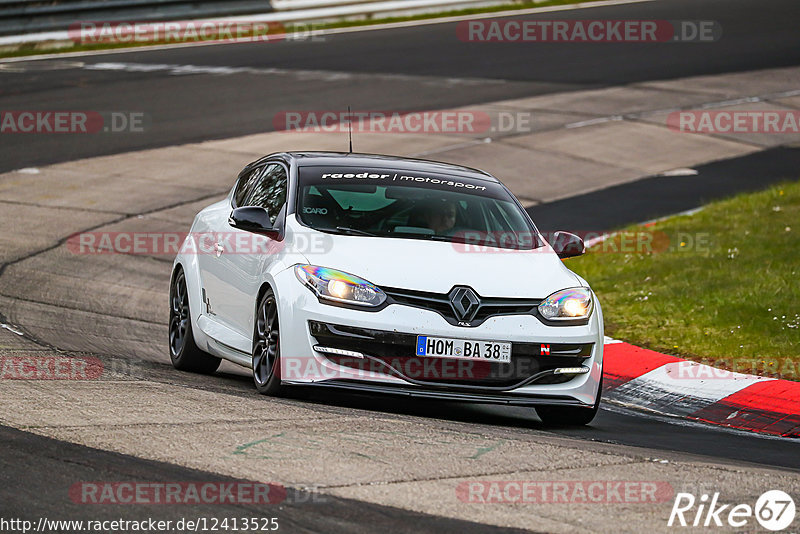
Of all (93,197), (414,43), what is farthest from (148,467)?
(414,43)

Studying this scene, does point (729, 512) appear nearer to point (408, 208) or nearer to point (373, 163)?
point (408, 208)

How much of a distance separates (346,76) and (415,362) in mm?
18262

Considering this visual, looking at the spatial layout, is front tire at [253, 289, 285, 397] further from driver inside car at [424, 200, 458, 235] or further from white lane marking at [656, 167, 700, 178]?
white lane marking at [656, 167, 700, 178]

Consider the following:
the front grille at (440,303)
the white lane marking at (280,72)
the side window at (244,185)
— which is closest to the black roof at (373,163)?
the side window at (244,185)

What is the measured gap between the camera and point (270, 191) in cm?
909

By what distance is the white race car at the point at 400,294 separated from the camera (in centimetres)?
743

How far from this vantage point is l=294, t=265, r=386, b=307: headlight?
24.4 ft

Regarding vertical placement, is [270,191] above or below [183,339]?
above

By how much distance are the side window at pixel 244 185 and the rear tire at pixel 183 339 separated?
2.25 feet

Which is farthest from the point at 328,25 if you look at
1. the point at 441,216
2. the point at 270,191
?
the point at 441,216

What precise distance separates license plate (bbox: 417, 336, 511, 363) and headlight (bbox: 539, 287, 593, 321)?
0.37 m

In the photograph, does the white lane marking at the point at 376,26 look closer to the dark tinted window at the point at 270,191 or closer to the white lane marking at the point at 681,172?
the white lane marking at the point at 681,172

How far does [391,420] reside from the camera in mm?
7086

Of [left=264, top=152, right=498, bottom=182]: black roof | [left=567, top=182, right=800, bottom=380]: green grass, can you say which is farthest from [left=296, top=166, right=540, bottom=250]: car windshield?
[left=567, top=182, right=800, bottom=380]: green grass
